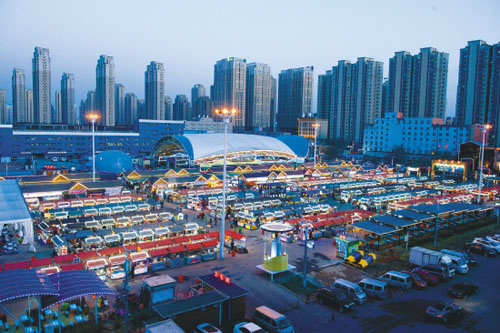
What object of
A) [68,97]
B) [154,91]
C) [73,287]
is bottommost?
[73,287]

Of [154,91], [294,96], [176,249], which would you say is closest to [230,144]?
[176,249]

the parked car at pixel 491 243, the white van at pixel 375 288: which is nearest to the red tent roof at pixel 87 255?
the white van at pixel 375 288

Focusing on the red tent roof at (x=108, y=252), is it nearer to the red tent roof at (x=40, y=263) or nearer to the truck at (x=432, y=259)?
the red tent roof at (x=40, y=263)

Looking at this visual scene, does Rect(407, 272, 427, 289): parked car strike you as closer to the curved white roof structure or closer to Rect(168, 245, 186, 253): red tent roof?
Rect(168, 245, 186, 253): red tent roof

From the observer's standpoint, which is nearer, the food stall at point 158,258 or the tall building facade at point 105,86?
the food stall at point 158,258

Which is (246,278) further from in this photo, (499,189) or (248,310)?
(499,189)

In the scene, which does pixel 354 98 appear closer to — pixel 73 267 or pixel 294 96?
pixel 294 96
